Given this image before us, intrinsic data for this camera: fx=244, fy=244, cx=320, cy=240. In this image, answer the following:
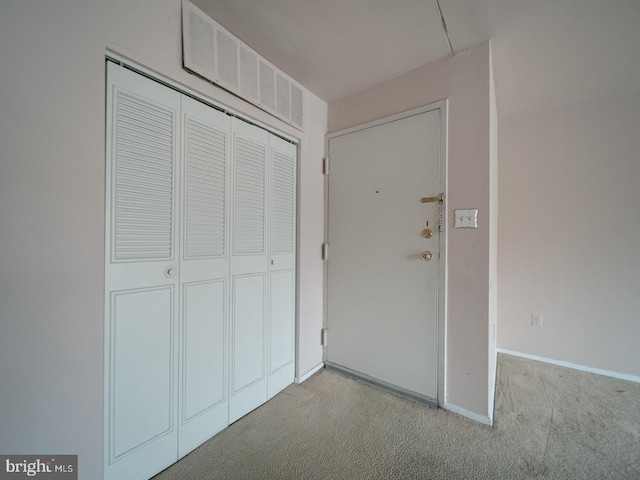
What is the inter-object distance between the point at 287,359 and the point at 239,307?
2.23 ft

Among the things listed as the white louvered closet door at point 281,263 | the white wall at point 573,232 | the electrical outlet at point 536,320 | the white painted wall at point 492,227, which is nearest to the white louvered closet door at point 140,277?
the white louvered closet door at point 281,263

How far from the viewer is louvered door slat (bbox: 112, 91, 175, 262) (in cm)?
110

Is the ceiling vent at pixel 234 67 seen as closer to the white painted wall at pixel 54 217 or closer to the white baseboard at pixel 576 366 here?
the white painted wall at pixel 54 217

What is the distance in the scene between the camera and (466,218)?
1.62 metres

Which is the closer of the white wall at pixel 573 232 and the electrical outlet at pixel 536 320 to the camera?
the white wall at pixel 573 232

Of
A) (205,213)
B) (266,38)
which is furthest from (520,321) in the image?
(266,38)

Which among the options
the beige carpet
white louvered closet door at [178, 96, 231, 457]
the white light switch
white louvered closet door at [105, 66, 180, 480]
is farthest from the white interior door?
white louvered closet door at [105, 66, 180, 480]

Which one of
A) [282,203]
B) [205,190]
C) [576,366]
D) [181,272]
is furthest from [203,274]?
[576,366]

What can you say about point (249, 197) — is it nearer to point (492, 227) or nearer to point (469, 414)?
point (492, 227)

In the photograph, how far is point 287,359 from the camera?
6.45 ft

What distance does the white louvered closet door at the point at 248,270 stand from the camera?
1585 mm

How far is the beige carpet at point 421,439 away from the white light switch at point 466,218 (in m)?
1.27

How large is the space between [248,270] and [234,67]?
1277 mm

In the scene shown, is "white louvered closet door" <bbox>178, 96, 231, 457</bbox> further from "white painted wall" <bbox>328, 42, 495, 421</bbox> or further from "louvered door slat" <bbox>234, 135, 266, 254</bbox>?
"white painted wall" <bbox>328, 42, 495, 421</bbox>
